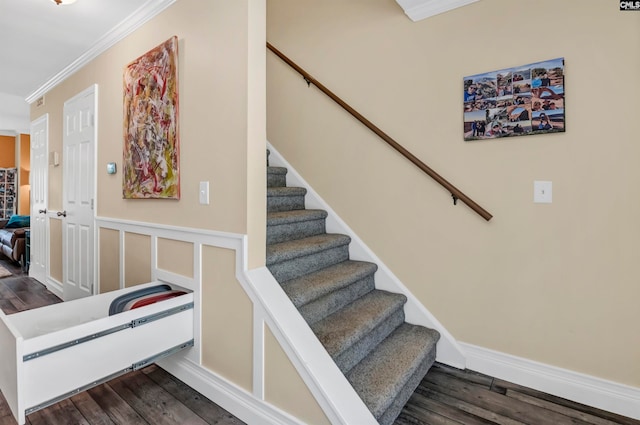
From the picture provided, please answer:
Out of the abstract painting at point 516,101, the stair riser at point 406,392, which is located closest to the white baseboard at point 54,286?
the stair riser at point 406,392

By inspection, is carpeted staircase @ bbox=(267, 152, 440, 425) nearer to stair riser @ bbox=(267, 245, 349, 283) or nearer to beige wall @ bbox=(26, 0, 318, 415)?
stair riser @ bbox=(267, 245, 349, 283)

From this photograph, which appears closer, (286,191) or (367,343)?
(367,343)

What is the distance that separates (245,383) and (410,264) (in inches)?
51.6

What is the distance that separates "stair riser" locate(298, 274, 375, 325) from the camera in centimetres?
192

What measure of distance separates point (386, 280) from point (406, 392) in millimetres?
820

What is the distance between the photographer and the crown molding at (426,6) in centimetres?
212

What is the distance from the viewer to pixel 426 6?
221 cm

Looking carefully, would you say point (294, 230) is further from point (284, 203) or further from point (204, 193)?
point (204, 193)

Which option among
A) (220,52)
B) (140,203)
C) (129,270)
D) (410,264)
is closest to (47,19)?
(140,203)

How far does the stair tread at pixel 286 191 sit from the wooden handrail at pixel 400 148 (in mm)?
754

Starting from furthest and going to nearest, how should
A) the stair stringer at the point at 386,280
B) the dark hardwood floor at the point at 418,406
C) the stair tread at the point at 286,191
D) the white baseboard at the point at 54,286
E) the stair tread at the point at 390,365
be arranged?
the white baseboard at the point at 54,286, the stair tread at the point at 286,191, the stair stringer at the point at 386,280, the dark hardwood floor at the point at 418,406, the stair tread at the point at 390,365

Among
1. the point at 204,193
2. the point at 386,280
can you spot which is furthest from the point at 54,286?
the point at 386,280

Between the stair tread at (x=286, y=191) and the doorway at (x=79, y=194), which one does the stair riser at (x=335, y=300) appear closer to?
the stair tread at (x=286, y=191)

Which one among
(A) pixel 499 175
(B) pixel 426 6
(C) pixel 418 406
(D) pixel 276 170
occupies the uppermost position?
(B) pixel 426 6
